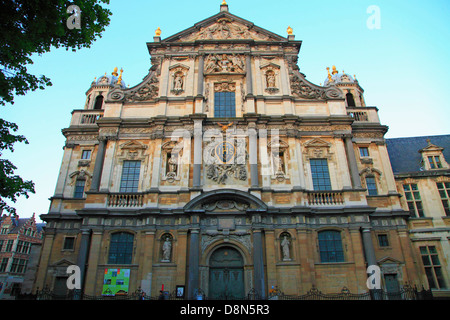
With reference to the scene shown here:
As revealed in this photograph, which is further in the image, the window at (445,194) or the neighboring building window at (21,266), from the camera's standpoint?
the neighboring building window at (21,266)

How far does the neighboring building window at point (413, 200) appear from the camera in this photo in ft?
63.3

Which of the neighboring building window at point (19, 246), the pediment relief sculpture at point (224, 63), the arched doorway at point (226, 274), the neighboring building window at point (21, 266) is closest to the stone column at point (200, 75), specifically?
the pediment relief sculpture at point (224, 63)

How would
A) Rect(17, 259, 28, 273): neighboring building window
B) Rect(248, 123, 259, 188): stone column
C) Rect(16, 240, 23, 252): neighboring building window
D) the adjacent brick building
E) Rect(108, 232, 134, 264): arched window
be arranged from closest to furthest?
Rect(108, 232, 134, 264): arched window → Rect(248, 123, 259, 188): stone column → the adjacent brick building → Rect(17, 259, 28, 273): neighboring building window → Rect(16, 240, 23, 252): neighboring building window

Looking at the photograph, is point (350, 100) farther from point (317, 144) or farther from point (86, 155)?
point (86, 155)

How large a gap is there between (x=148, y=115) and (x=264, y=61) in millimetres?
8912

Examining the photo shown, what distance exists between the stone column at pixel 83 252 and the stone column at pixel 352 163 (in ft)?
49.3

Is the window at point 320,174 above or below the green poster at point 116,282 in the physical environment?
above

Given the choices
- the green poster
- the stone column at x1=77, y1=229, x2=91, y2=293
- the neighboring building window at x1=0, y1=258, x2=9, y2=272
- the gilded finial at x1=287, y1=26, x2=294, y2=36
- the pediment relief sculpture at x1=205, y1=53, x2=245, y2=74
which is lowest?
the green poster

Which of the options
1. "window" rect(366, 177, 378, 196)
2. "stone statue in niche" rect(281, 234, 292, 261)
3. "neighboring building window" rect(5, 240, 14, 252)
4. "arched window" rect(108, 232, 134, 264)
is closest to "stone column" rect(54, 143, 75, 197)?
"arched window" rect(108, 232, 134, 264)

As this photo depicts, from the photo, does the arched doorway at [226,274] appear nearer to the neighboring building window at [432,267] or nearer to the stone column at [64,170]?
the stone column at [64,170]

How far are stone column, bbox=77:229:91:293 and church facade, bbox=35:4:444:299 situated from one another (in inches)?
2.4

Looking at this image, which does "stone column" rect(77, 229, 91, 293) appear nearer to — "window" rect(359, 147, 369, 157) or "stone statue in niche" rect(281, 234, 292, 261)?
"stone statue in niche" rect(281, 234, 292, 261)

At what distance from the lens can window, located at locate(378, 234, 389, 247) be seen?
56.7ft

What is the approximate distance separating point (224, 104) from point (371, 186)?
10514mm
